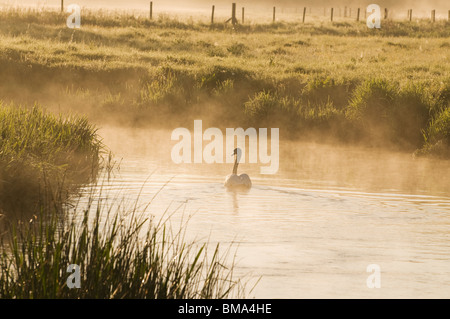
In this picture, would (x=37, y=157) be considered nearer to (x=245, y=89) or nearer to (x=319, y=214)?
(x=319, y=214)

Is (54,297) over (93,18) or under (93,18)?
under

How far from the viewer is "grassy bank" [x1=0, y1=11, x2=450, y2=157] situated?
70.1ft

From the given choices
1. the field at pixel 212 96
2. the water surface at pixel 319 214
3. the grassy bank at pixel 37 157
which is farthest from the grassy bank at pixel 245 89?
the grassy bank at pixel 37 157

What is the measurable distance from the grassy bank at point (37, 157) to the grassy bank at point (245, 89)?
2800 mm

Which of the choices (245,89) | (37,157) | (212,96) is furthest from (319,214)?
(245,89)

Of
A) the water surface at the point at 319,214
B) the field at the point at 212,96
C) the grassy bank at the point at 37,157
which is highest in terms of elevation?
the field at the point at 212,96

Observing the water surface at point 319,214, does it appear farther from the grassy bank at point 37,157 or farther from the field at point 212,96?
the field at point 212,96

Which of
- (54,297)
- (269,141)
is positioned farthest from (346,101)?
(54,297)

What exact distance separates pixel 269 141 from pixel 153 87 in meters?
4.66

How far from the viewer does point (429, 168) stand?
59.6ft

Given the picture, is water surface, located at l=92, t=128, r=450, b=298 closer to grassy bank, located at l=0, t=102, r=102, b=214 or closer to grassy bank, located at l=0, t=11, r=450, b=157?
grassy bank, located at l=0, t=102, r=102, b=214

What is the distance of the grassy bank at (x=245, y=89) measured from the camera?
2138 centimetres

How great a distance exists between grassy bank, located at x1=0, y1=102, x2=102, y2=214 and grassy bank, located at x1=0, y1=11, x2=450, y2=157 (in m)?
2.80
